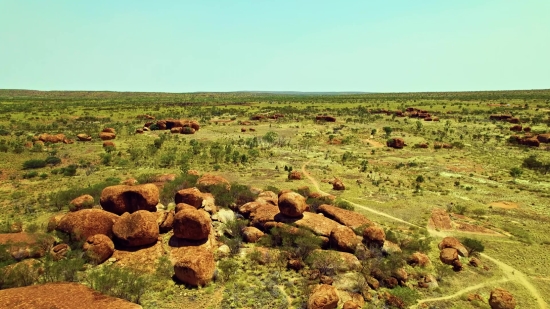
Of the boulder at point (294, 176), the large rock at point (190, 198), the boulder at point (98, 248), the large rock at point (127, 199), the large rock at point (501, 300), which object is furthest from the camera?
the boulder at point (294, 176)

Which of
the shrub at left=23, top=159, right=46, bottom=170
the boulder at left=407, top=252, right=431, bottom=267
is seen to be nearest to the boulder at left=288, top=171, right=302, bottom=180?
Result: the boulder at left=407, top=252, right=431, bottom=267

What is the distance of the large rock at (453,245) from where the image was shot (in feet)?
65.3

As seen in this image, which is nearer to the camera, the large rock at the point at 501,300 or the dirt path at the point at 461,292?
the large rock at the point at 501,300

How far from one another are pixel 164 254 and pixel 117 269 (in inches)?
111

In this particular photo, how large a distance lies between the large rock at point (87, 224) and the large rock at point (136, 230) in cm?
75

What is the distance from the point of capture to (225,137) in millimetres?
58875

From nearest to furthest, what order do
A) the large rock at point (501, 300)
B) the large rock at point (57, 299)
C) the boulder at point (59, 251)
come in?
the large rock at point (57, 299), the large rock at point (501, 300), the boulder at point (59, 251)

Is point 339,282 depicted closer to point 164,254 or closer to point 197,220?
point 197,220

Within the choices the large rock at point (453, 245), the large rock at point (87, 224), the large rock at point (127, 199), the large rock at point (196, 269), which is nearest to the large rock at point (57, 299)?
the large rock at point (196, 269)

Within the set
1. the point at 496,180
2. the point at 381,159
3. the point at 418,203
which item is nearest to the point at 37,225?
the point at 418,203

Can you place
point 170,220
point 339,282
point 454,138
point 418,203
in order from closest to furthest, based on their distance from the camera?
point 339,282, point 170,220, point 418,203, point 454,138

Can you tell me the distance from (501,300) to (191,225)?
15.6m

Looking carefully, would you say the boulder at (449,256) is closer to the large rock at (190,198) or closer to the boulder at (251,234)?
the boulder at (251,234)

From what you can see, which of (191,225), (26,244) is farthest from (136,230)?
(26,244)
